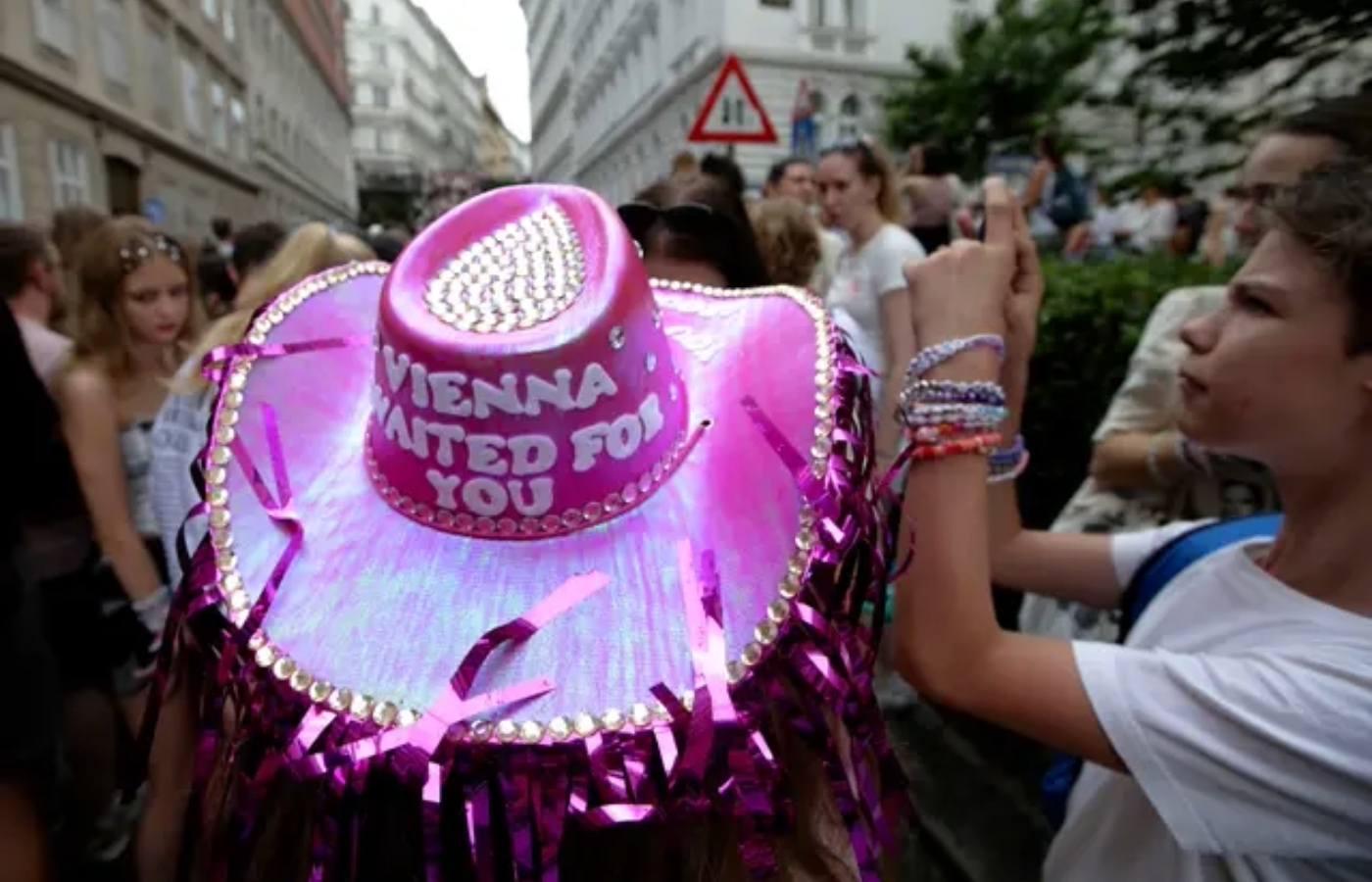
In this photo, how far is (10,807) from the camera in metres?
1.54

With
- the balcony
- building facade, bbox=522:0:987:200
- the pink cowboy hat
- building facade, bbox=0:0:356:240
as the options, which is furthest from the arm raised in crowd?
the balcony

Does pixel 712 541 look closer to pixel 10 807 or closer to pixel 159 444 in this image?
pixel 10 807

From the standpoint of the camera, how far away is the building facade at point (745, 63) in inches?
1042

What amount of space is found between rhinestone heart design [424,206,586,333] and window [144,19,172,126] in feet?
69.1

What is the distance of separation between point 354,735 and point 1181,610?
3.49 ft

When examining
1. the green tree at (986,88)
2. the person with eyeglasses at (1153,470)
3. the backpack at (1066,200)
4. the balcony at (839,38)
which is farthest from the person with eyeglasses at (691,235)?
the balcony at (839,38)

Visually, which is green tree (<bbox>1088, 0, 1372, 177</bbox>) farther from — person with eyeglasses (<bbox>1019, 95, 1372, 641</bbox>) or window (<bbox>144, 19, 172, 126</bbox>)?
window (<bbox>144, 19, 172, 126</bbox>)

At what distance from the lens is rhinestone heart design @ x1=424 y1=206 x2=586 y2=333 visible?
2.85ft

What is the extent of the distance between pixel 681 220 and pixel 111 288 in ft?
5.81

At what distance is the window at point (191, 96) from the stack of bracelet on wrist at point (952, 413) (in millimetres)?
23779

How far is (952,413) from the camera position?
108 centimetres

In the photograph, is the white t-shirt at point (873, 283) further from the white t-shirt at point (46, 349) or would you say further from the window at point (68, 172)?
the window at point (68, 172)

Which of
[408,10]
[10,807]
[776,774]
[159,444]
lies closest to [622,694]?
[776,774]

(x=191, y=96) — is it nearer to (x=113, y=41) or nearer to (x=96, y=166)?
(x=113, y=41)
